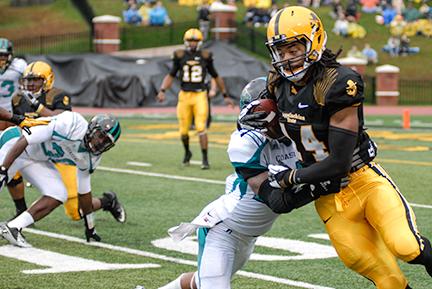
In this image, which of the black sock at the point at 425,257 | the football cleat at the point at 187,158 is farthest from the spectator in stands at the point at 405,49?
the black sock at the point at 425,257

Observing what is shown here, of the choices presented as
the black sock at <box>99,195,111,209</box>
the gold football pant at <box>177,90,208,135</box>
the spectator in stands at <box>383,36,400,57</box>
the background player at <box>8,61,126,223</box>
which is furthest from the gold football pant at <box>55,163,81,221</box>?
the spectator in stands at <box>383,36,400,57</box>

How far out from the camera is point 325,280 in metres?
7.06

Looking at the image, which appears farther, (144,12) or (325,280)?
(144,12)

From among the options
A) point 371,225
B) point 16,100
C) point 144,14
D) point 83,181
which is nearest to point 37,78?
point 16,100

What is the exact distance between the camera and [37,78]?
9.56 m

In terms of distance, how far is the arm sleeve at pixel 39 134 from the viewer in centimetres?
791

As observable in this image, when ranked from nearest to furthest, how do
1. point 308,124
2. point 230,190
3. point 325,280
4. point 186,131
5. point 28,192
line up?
point 308,124, point 230,190, point 325,280, point 28,192, point 186,131

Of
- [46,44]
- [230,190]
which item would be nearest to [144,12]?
[46,44]

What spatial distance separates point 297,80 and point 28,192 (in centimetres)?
706

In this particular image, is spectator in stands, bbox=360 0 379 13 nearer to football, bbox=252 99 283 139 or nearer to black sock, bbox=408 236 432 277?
football, bbox=252 99 283 139

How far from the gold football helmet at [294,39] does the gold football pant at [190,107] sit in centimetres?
910

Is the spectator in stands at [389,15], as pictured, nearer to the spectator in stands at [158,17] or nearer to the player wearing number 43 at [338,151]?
the spectator in stands at [158,17]

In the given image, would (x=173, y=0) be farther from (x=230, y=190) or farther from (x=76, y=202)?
(x=230, y=190)

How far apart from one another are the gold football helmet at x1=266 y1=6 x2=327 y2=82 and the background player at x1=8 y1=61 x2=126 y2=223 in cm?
409
